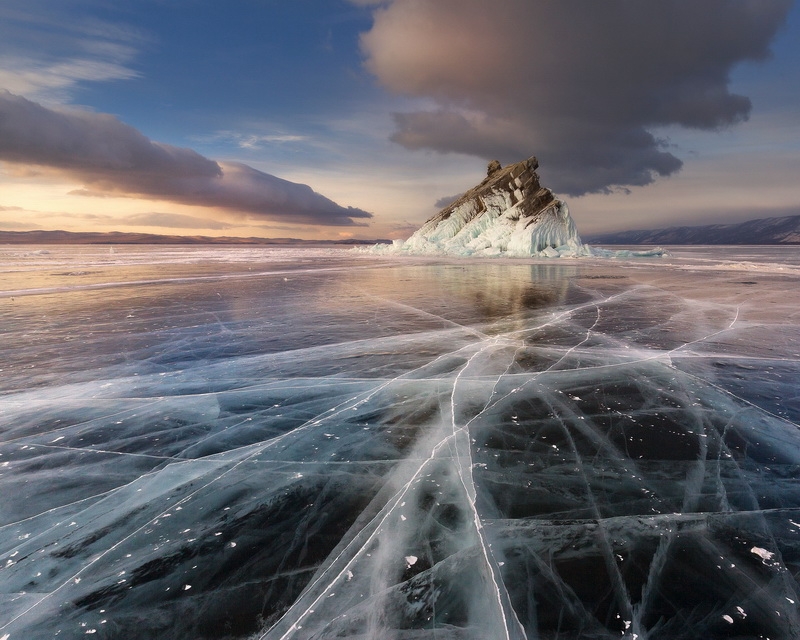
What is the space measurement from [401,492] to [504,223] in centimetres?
4198

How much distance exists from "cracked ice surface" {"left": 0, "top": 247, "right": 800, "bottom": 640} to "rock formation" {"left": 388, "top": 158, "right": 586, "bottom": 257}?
31737mm

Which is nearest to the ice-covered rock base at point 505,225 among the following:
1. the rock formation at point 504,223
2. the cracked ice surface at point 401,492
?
the rock formation at point 504,223

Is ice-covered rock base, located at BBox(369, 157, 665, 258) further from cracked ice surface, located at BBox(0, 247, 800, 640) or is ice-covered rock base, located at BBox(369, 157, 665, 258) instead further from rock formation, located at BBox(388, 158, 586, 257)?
cracked ice surface, located at BBox(0, 247, 800, 640)

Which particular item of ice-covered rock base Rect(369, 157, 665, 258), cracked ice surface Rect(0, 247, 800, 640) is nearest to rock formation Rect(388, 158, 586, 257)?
Result: ice-covered rock base Rect(369, 157, 665, 258)

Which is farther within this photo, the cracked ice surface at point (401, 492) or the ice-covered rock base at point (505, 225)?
the ice-covered rock base at point (505, 225)

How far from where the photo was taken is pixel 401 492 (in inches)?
102

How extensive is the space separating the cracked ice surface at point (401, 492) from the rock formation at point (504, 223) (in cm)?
3174

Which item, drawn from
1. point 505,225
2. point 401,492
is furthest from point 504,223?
point 401,492

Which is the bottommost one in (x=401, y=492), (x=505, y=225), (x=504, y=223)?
(x=401, y=492)

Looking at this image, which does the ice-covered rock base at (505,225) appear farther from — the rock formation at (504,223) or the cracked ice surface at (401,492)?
the cracked ice surface at (401,492)

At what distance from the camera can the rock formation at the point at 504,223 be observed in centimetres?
3594

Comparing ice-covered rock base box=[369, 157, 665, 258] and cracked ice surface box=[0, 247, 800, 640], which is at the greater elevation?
ice-covered rock base box=[369, 157, 665, 258]

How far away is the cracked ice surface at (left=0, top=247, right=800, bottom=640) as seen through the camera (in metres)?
1.80

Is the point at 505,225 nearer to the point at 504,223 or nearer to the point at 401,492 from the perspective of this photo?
the point at 504,223
